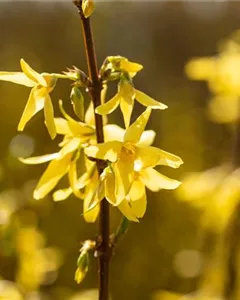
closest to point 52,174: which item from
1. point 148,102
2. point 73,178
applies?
point 73,178

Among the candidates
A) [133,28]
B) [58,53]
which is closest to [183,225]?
[58,53]

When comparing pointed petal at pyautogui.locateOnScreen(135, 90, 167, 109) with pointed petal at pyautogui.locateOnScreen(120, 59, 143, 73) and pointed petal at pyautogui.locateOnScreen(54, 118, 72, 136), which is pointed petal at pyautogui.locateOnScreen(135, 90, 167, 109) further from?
pointed petal at pyautogui.locateOnScreen(54, 118, 72, 136)

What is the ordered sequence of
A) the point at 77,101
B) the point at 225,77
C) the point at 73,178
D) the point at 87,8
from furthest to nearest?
the point at 225,77, the point at 73,178, the point at 77,101, the point at 87,8

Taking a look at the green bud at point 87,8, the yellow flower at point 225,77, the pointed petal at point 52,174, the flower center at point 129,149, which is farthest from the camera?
the yellow flower at point 225,77

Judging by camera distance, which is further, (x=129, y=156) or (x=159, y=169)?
(x=159, y=169)

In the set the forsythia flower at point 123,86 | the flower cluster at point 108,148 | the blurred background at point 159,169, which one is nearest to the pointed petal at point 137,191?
the flower cluster at point 108,148

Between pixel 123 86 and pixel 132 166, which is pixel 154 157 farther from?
pixel 123 86

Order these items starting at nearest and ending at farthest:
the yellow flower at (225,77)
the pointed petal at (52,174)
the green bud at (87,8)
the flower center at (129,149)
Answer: the green bud at (87,8) → the flower center at (129,149) → the pointed petal at (52,174) → the yellow flower at (225,77)

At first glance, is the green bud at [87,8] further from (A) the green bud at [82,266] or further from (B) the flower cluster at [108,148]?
(A) the green bud at [82,266]
